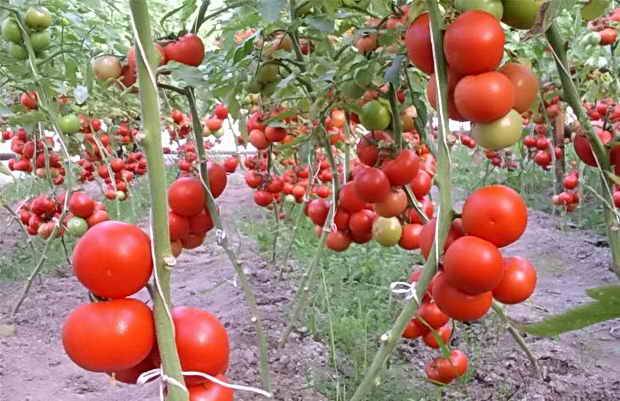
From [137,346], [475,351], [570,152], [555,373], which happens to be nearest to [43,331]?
[475,351]

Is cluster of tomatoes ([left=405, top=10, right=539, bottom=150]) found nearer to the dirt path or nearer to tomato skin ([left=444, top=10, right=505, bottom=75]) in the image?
tomato skin ([left=444, top=10, right=505, bottom=75])

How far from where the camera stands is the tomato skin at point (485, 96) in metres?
0.71

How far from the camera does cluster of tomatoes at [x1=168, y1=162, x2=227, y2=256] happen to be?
1.01 m

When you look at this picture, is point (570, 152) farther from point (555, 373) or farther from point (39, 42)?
point (39, 42)

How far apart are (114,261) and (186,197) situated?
44 centimetres

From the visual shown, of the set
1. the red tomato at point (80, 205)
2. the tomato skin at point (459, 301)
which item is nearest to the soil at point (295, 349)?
the red tomato at point (80, 205)

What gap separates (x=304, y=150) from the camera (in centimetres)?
172

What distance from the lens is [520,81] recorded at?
2.56ft

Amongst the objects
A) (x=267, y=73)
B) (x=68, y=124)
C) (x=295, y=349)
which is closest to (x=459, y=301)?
(x=267, y=73)

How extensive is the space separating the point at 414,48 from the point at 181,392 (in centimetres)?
49

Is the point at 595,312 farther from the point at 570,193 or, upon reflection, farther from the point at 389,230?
the point at 570,193

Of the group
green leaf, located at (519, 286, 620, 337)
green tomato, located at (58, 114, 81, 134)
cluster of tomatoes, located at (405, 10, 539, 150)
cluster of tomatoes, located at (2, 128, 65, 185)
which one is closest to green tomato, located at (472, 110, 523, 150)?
cluster of tomatoes, located at (405, 10, 539, 150)

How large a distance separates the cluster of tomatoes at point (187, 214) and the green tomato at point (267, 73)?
1.46ft

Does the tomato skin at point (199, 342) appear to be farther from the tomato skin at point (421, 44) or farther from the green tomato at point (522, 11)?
the green tomato at point (522, 11)
